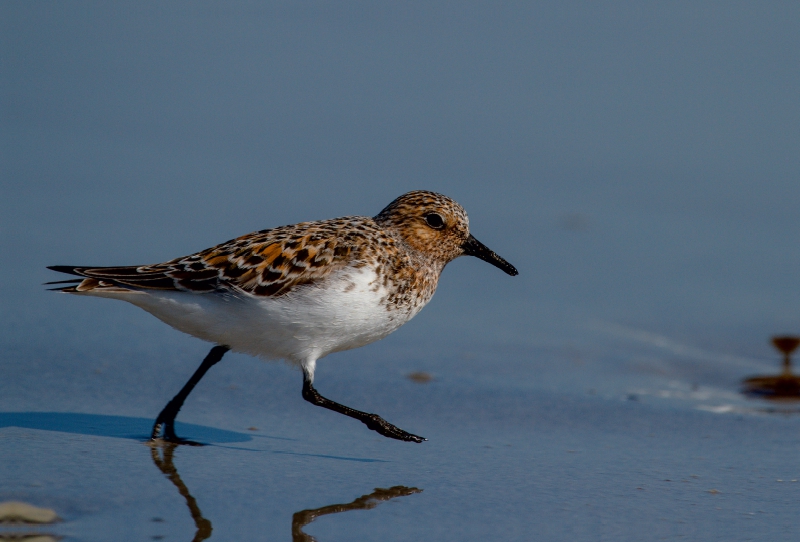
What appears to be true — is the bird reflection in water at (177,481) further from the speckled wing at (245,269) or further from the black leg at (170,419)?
the speckled wing at (245,269)

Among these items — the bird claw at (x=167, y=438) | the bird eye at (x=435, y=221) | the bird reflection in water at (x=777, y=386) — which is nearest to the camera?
the bird claw at (x=167, y=438)

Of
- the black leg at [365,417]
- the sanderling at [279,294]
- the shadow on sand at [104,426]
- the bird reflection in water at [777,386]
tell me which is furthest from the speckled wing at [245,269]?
the bird reflection in water at [777,386]

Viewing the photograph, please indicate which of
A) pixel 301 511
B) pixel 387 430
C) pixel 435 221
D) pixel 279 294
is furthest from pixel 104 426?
pixel 435 221

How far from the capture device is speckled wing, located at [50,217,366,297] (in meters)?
5.46

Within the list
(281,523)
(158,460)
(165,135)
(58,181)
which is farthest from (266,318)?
(165,135)

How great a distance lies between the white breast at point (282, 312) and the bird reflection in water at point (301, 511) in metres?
0.66

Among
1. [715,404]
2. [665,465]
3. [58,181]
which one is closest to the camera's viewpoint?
[665,465]

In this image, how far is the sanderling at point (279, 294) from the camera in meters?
5.44

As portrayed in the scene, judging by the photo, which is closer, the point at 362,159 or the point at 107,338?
the point at 107,338

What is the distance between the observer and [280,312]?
17.8ft

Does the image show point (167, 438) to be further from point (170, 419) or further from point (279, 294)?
point (279, 294)

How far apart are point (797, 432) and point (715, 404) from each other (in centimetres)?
62

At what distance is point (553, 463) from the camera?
208 inches

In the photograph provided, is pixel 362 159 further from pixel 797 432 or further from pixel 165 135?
pixel 797 432
